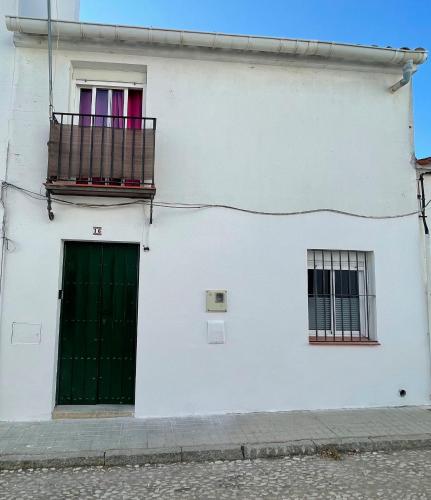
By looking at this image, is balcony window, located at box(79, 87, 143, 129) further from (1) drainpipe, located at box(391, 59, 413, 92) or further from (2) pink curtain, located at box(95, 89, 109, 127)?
(1) drainpipe, located at box(391, 59, 413, 92)

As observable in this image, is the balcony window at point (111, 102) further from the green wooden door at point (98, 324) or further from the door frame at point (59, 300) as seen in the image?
the green wooden door at point (98, 324)

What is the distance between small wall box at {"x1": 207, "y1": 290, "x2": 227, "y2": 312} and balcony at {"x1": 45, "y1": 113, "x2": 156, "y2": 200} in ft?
4.99

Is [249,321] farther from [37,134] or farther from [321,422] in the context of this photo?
[37,134]

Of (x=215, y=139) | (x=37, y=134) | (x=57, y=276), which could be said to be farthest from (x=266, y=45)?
Result: (x=57, y=276)

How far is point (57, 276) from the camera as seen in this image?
211 inches

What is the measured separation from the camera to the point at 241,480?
12.7 ft

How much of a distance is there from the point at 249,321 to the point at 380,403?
2162 millimetres

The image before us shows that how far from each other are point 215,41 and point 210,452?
518 centimetres

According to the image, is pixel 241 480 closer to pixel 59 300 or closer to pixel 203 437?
pixel 203 437

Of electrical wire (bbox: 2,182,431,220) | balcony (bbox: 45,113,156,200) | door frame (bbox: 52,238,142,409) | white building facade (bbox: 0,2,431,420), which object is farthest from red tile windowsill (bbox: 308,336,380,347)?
balcony (bbox: 45,113,156,200)

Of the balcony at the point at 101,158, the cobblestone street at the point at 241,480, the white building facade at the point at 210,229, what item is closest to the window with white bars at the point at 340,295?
the white building facade at the point at 210,229

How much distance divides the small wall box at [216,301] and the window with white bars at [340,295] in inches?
51.6

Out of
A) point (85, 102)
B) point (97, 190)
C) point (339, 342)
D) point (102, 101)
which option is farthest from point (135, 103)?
point (339, 342)

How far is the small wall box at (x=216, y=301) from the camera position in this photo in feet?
18.2
